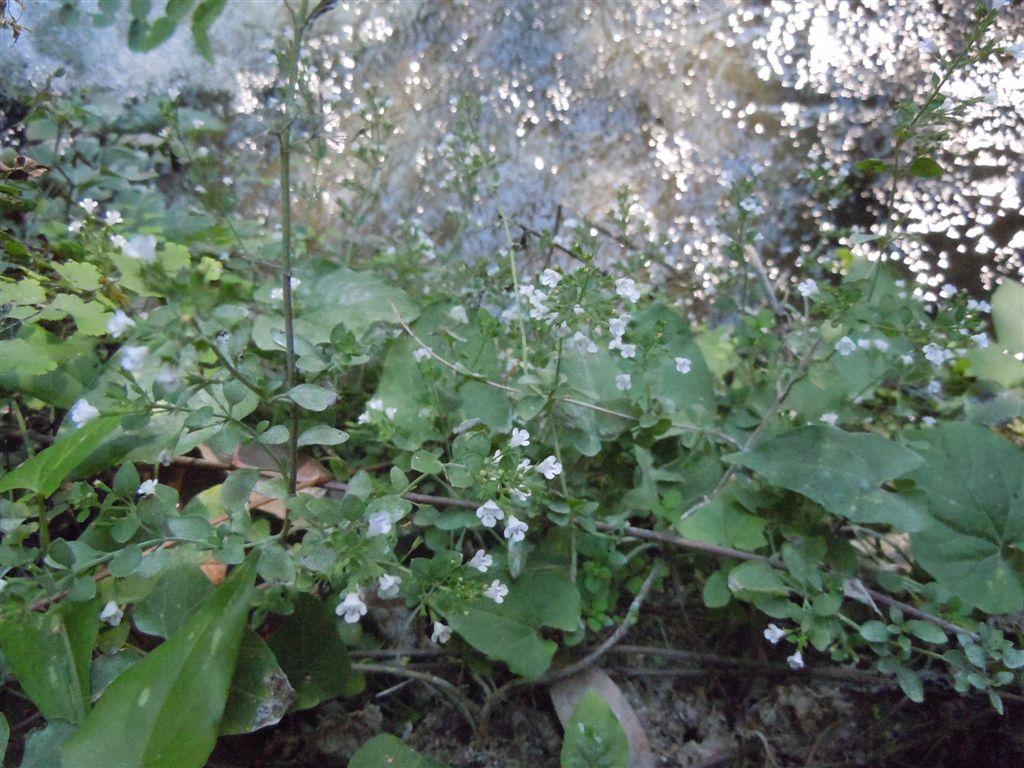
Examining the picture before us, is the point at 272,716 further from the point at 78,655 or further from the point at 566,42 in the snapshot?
the point at 566,42

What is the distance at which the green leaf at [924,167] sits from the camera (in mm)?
1406

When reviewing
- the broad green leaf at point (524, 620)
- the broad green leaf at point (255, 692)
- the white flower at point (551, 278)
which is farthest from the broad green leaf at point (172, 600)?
the white flower at point (551, 278)

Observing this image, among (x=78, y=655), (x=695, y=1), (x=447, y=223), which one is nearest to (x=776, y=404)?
(x=78, y=655)

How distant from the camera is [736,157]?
9.64 feet

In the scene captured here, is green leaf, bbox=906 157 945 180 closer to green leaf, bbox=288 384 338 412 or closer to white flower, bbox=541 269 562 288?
white flower, bbox=541 269 562 288

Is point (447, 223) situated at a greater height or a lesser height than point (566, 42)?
lesser

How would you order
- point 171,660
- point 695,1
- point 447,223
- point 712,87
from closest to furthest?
1. point 171,660
2. point 447,223
3. point 712,87
4. point 695,1

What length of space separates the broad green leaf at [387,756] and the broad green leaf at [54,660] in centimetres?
45

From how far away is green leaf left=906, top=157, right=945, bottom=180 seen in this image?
4.61 ft

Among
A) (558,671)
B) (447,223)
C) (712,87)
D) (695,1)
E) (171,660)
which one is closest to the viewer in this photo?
(171,660)

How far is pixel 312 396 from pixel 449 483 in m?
0.50

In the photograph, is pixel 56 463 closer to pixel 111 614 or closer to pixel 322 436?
pixel 111 614

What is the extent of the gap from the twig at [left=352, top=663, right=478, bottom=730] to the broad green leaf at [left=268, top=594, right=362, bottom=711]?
Result: 0.07 meters

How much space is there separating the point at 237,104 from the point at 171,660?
2.63 m
